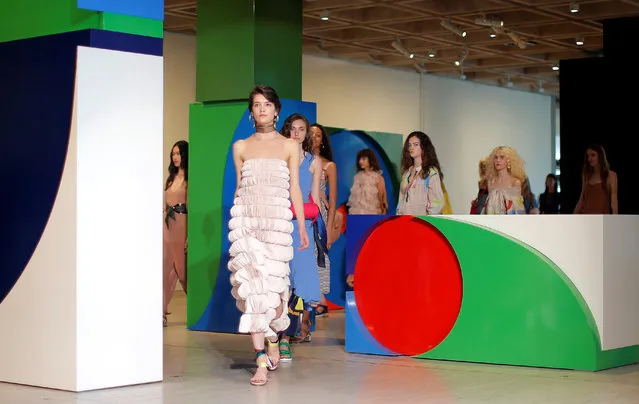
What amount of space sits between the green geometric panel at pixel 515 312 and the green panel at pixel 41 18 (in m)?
2.73

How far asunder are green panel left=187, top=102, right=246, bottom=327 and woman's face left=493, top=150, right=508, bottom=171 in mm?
2130

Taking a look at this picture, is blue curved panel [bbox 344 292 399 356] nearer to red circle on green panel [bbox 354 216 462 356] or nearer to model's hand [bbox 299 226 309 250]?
red circle on green panel [bbox 354 216 462 356]

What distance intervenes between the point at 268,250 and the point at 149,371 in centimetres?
99

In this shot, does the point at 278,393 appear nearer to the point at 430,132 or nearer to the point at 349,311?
the point at 349,311

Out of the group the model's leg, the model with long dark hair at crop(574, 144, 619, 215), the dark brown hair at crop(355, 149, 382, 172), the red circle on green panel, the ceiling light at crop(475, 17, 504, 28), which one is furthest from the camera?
the ceiling light at crop(475, 17, 504, 28)

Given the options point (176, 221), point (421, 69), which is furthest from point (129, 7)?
point (421, 69)

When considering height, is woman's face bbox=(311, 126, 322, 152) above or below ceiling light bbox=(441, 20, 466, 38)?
below

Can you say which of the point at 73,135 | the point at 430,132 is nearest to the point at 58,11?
the point at 73,135

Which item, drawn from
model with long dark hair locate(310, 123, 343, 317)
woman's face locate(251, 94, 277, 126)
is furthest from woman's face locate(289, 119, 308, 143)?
woman's face locate(251, 94, 277, 126)

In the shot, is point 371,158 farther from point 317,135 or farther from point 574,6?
point 574,6

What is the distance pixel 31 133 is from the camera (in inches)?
243

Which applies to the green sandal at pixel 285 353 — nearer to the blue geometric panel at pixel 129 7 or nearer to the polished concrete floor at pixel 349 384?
the polished concrete floor at pixel 349 384

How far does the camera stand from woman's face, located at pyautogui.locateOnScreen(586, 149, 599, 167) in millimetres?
10367

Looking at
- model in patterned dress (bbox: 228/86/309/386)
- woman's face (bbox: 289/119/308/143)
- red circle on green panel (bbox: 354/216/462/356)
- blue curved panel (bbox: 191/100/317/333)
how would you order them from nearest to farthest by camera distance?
1. model in patterned dress (bbox: 228/86/309/386)
2. red circle on green panel (bbox: 354/216/462/356)
3. woman's face (bbox: 289/119/308/143)
4. blue curved panel (bbox: 191/100/317/333)
